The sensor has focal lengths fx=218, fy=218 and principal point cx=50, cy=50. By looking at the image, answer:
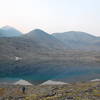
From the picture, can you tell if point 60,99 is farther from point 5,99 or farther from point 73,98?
point 5,99

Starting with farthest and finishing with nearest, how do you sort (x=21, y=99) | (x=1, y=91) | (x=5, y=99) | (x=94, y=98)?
(x=1, y=91), (x=5, y=99), (x=21, y=99), (x=94, y=98)

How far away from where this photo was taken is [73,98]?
22828mm

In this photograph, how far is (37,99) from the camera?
80.3ft

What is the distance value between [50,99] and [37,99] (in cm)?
206

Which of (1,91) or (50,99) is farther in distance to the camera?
(1,91)

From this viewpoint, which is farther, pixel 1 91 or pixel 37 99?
pixel 1 91

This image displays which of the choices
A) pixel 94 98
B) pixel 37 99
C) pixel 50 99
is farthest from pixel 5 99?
pixel 94 98

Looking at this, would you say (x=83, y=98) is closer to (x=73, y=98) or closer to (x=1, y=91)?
(x=73, y=98)

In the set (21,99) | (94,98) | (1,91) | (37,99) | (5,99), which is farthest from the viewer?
(1,91)

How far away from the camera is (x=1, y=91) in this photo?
37.6 m

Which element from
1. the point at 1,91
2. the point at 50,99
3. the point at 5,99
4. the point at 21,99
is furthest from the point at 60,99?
the point at 1,91

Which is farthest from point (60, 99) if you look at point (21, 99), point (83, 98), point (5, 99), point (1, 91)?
point (1, 91)

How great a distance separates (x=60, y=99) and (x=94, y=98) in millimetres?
3519

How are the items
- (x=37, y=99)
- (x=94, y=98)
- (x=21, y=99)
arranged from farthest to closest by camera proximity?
1. (x=21, y=99)
2. (x=37, y=99)
3. (x=94, y=98)
